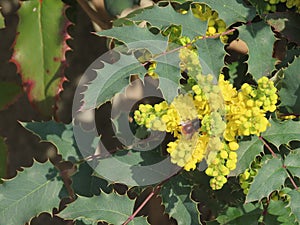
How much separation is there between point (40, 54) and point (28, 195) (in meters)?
0.37

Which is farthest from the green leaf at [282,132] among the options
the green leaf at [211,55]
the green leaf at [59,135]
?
the green leaf at [59,135]

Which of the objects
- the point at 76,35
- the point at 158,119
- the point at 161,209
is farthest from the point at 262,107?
the point at 76,35

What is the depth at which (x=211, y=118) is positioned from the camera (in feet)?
3.14

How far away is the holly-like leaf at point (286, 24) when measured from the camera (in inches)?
46.4

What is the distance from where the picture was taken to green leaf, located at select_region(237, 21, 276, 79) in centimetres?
109

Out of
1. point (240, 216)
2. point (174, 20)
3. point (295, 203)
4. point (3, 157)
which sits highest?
point (174, 20)

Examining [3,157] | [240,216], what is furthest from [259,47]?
[3,157]

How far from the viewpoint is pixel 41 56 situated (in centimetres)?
138

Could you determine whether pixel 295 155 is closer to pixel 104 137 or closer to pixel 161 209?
pixel 161 209

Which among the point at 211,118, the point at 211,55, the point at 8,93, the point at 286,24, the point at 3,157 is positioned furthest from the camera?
the point at 8,93

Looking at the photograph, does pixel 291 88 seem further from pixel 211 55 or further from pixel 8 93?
pixel 8 93

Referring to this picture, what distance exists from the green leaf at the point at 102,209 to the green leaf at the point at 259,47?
33 cm

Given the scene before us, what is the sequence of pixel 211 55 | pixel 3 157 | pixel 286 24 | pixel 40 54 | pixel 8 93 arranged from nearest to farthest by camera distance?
pixel 211 55, pixel 286 24, pixel 40 54, pixel 3 157, pixel 8 93

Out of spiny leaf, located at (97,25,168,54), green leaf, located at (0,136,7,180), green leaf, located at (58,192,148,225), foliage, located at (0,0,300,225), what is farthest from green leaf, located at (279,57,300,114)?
green leaf, located at (0,136,7,180)
